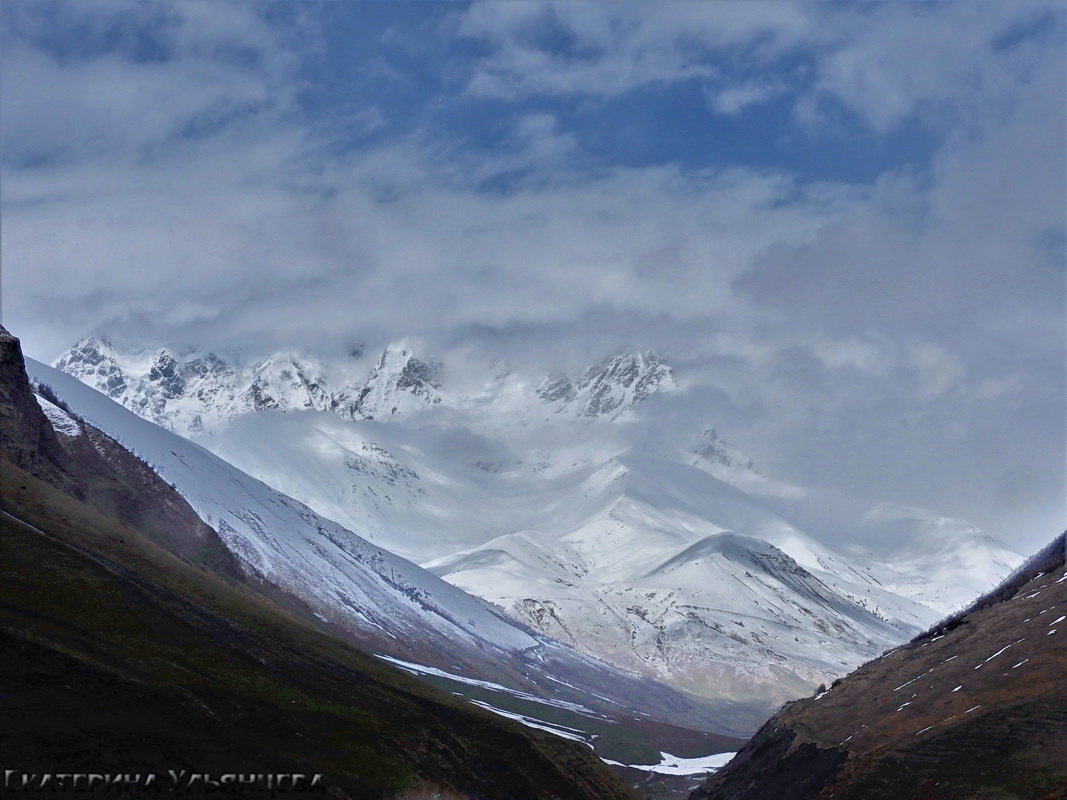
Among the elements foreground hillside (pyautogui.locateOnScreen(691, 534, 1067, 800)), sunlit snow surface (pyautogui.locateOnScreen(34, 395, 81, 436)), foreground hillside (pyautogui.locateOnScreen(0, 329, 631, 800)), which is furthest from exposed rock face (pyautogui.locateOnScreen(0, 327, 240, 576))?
foreground hillside (pyautogui.locateOnScreen(691, 534, 1067, 800))

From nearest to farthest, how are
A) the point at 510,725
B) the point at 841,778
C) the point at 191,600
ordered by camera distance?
1. the point at 841,778
2. the point at 191,600
3. the point at 510,725

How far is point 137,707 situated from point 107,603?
25.0 m

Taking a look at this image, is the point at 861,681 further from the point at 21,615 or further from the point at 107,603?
the point at 21,615

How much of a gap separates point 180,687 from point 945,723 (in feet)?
229

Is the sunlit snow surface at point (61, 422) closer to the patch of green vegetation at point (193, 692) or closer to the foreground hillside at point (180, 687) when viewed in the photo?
the foreground hillside at point (180, 687)

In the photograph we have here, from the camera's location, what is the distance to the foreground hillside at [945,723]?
342 feet

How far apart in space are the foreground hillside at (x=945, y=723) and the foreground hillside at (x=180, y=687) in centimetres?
2353

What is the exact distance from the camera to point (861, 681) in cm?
15425

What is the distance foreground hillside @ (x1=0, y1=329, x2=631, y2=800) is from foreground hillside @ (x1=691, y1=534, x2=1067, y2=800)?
2353cm

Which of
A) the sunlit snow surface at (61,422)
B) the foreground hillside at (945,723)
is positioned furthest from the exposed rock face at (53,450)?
the foreground hillside at (945,723)

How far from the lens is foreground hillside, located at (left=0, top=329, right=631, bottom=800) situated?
271 ft

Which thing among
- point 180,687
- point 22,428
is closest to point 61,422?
point 22,428

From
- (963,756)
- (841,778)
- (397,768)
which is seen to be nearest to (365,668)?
(397,768)

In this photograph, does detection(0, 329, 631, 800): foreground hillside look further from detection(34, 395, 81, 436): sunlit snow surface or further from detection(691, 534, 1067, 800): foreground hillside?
detection(34, 395, 81, 436): sunlit snow surface
